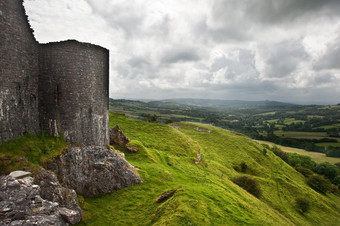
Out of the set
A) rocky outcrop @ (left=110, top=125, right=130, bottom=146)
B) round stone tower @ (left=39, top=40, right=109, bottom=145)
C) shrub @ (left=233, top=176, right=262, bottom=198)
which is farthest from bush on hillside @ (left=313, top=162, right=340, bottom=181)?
round stone tower @ (left=39, top=40, right=109, bottom=145)

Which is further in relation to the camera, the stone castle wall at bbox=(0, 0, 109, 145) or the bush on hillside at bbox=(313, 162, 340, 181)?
the bush on hillside at bbox=(313, 162, 340, 181)

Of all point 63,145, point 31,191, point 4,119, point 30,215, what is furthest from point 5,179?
point 63,145

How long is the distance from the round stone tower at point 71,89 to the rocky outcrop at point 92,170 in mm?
1415

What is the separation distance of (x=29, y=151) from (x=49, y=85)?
6.31 meters

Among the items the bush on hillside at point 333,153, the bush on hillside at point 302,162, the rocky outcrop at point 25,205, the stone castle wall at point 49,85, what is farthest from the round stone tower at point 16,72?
the bush on hillside at point 333,153

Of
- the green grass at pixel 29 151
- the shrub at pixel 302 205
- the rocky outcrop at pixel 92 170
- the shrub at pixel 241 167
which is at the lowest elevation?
the shrub at pixel 302 205

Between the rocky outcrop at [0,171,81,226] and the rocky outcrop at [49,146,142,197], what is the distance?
401 cm

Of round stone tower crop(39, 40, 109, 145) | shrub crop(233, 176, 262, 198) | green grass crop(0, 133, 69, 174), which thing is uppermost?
round stone tower crop(39, 40, 109, 145)

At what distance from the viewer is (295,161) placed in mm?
107000

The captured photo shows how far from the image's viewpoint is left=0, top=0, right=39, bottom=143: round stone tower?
51.8 feet

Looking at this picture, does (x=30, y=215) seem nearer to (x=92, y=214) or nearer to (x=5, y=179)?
(x=5, y=179)

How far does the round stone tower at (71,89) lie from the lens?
779 inches

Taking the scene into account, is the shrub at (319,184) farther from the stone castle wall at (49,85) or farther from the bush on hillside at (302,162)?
the stone castle wall at (49,85)

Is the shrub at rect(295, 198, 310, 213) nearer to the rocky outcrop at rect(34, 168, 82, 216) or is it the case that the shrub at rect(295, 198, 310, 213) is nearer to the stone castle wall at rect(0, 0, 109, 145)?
the stone castle wall at rect(0, 0, 109, 145)
